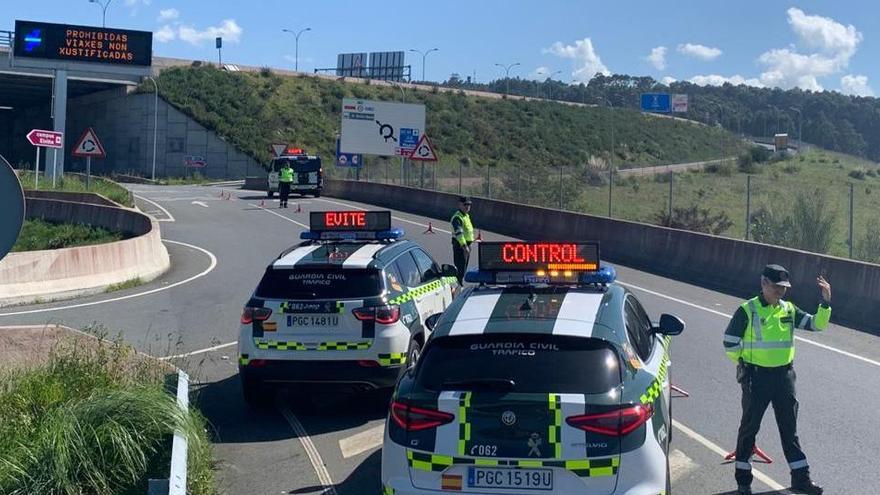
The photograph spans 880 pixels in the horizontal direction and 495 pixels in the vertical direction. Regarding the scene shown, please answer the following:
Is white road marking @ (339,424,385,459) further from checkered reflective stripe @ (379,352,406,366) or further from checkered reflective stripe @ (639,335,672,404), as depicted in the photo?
checkered reflective stripe @ (639,335,672,404)

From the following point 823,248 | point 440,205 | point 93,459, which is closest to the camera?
point 93,459

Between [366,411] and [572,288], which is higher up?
[572,288]

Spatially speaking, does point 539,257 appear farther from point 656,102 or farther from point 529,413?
point 656,102

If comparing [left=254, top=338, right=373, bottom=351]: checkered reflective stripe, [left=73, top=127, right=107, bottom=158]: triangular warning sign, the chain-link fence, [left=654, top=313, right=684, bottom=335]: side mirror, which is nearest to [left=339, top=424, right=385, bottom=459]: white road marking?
[left=254, top=338, right=373, bottom=351]: checkered reflective stripe

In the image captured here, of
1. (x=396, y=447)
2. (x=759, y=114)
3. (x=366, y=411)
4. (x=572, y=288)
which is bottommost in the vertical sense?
(x=366, y=411)

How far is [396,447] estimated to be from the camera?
19.9ft

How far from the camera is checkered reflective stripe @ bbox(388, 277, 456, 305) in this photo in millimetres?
10461

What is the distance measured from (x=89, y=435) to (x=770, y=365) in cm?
482

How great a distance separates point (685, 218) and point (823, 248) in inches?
264

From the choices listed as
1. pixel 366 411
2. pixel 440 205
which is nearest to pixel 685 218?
pixel 440 205

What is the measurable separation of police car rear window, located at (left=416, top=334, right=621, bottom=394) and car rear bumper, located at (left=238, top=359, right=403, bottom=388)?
3.79 m

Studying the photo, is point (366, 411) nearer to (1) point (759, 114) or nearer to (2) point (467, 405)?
(2) point (467, 405)

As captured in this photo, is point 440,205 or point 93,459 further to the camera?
point 440,205

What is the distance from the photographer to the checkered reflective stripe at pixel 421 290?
10.5m
